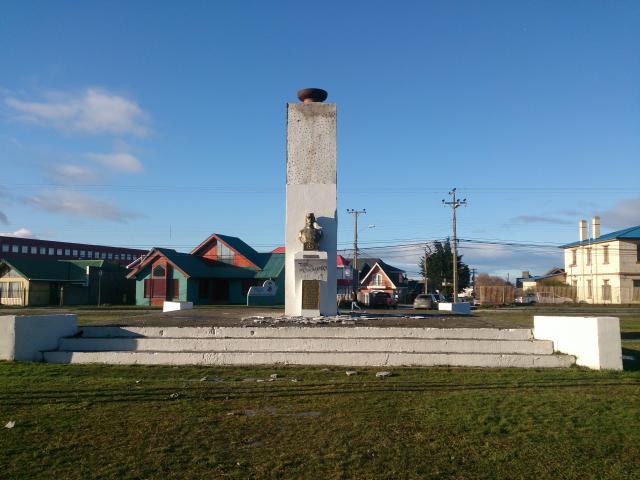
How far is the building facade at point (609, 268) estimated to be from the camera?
46.9 m

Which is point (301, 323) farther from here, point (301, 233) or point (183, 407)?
point (183, 407)

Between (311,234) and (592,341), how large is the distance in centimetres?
763

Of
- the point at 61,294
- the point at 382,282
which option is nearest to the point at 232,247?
the point at 61,294

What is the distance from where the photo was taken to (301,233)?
15625 millimetres

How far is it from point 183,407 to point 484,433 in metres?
3.60

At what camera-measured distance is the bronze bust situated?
1545 centimetres

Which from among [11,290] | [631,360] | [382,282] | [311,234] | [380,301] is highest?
[311,234]

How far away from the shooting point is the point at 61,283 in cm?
4522

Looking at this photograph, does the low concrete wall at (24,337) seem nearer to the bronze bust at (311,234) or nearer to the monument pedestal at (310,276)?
the monument pedestal at (310,276)

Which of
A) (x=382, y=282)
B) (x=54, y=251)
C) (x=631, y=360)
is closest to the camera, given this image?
(x=631, y=360)

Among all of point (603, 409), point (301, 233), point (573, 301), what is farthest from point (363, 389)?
point (573, 301)

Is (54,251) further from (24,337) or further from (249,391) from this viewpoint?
(249,391)

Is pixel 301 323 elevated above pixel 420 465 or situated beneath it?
elevated above

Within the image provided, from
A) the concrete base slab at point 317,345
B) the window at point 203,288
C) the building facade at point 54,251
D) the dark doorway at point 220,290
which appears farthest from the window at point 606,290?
the building facade at point 54,251
